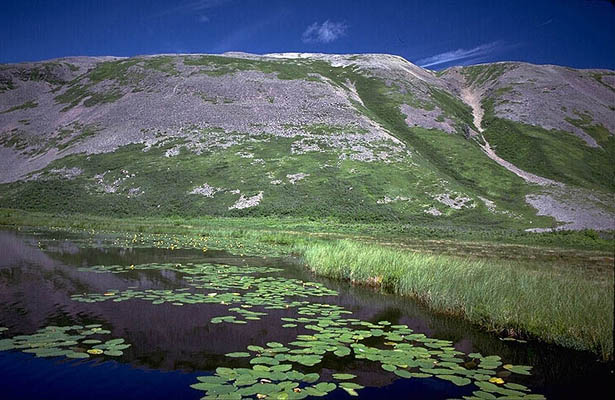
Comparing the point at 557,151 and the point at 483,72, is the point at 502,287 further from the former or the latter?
the point at 483,72

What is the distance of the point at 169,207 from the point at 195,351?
58.4 metres

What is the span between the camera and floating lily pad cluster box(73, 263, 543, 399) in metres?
7.55

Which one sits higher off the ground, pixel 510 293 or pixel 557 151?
pixel 557 151

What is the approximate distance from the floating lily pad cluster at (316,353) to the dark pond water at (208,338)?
7cm

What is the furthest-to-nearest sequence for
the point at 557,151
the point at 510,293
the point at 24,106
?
1. the point at 24,106
2. the point at 557,151
3. the point at 510,293

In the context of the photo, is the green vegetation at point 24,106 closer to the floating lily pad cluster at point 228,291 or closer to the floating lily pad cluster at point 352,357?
the floating lily pad cluster at point 228,291

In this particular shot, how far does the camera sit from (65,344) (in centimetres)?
939

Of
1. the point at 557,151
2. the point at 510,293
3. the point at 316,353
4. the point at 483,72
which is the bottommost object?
the point at 316,353

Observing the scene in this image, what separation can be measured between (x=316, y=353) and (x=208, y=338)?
2985mm

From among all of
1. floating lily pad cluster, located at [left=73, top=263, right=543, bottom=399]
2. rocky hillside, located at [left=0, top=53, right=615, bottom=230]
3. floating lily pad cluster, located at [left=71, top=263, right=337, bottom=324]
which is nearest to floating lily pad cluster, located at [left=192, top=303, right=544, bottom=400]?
floating lily pad cluster, located at [left=73, top=263, right=543, bottom=399]

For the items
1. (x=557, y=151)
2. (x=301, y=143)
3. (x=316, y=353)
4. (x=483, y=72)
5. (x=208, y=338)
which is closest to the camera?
(x=316, y=353)

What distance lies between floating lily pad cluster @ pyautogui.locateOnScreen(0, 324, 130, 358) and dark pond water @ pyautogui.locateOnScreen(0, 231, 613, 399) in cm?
4

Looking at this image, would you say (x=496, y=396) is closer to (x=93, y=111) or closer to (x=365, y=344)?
(x=365, y=344)

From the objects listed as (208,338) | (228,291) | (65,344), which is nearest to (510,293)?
(208,338)
